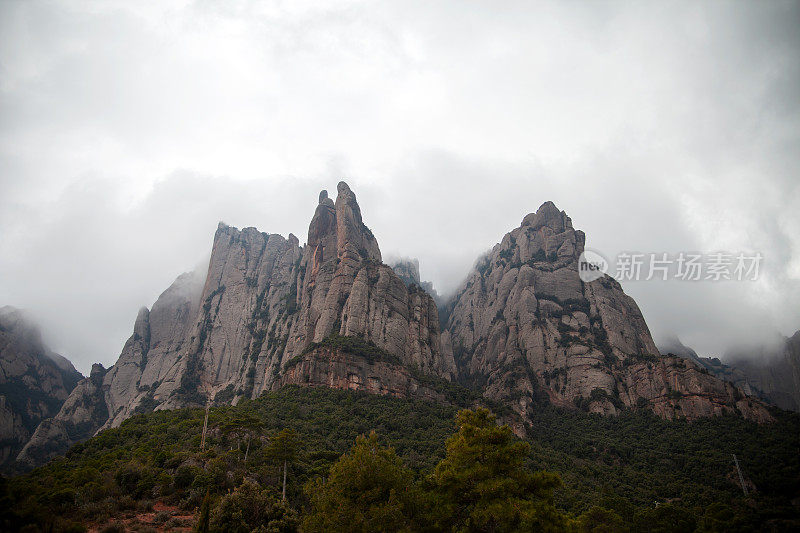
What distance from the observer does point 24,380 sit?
440 feet

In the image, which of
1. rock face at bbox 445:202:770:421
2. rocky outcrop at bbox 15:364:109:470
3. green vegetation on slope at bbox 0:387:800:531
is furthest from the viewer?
rocky outcrop at bbox 15:364:109:470

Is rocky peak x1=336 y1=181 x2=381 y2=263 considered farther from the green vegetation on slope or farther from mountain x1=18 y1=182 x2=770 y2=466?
the green vegetation on slope

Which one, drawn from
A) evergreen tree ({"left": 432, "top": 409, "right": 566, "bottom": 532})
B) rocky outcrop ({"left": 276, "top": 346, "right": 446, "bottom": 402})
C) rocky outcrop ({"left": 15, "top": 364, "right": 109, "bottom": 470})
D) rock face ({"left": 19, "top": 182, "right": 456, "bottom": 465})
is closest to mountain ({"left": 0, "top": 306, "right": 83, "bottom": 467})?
rocky outcrop ({"left": 15, "top": 364, "right": 109, "bottom": 470})

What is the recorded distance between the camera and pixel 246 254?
165125mm

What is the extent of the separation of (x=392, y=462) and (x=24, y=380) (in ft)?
533

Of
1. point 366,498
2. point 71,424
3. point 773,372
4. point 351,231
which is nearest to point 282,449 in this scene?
point 366,498

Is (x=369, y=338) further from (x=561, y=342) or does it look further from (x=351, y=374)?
(x=561, y=342)

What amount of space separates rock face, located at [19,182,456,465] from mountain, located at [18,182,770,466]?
0.45 m

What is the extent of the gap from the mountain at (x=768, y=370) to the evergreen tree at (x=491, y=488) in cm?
14420

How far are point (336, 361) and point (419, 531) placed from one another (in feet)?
231

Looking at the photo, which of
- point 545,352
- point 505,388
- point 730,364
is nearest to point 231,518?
point 505,388

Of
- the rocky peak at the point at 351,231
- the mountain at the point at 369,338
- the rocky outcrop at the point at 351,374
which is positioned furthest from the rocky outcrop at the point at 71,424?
the rocky peak at the point at 351,231

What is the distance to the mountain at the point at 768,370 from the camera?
131 m

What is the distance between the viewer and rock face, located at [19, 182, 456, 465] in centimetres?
10694
